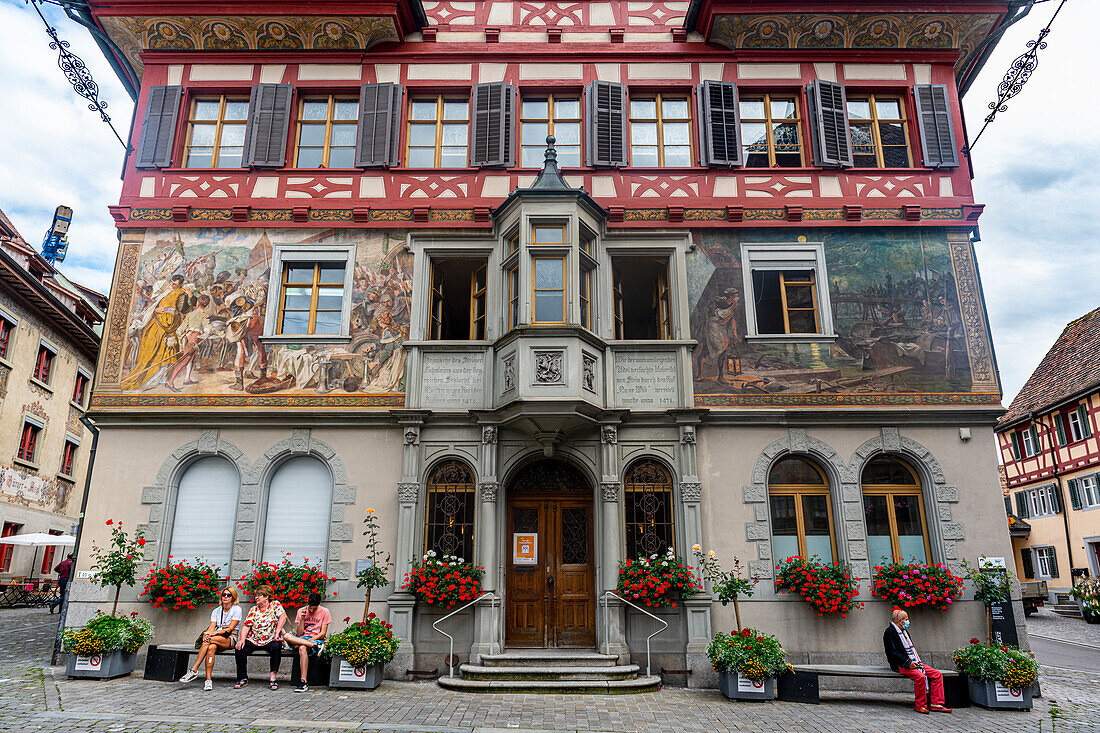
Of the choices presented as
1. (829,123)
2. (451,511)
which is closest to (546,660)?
(451,511)

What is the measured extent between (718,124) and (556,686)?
1106cm

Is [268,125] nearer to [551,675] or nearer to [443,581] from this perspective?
[443,581]

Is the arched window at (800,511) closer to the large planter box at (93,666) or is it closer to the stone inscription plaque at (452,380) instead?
the stone inscription plaque at (452,380)

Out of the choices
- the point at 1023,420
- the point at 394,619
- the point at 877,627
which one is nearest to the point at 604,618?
the point at 394,619

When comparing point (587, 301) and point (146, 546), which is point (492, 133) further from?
point (146, 546)

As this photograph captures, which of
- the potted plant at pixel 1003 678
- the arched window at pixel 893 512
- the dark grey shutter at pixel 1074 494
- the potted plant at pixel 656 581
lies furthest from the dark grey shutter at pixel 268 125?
the dark grey shutter at pixel 1074 494

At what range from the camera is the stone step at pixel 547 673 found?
11.2 metres

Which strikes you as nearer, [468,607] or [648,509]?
[468,607]

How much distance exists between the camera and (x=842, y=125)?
1502 cm

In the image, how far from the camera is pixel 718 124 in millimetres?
14953

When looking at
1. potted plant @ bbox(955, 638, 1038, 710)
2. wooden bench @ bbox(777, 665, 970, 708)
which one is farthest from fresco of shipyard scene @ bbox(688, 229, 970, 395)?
wooden bench @ bbox(777, 665, 970, 708)

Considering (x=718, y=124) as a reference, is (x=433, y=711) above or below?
below

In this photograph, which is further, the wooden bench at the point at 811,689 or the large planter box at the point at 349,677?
the large planter box at the point at 349,677

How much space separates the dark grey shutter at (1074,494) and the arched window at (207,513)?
35033 mm
